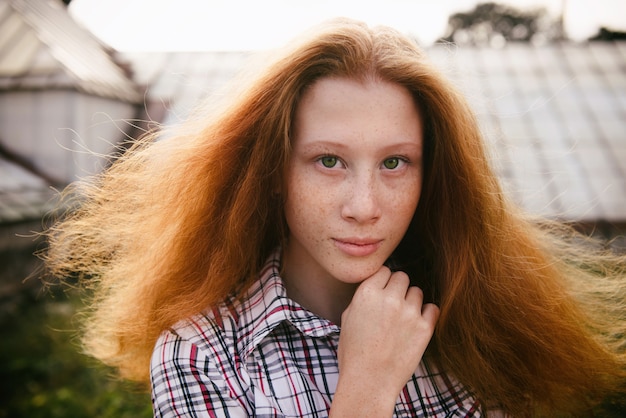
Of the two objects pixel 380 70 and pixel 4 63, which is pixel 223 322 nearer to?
pixel 380 70

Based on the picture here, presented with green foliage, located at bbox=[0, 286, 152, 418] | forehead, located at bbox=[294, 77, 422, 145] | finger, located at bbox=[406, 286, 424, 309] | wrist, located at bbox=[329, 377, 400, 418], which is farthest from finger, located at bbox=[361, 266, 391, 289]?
green foliage, located at bbox=[0, 286, 152, 418]

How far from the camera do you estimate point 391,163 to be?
184 centimetres

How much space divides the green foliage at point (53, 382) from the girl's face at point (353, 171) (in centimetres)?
240

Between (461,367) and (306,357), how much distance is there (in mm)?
589

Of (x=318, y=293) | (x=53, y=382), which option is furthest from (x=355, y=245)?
(x=53, y=382)

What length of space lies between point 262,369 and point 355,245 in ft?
1.66

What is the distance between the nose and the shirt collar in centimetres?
38

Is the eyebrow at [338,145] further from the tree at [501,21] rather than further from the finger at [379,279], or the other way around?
the tree at [501,21]

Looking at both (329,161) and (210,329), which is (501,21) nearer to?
(329,161)

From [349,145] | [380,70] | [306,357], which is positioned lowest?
[306,357]

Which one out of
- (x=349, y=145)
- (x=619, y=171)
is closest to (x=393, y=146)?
(x=349, y=145)

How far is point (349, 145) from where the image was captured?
1.73m

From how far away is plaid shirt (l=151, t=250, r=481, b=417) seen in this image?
169 centimetres

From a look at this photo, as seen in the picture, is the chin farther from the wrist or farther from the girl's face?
the wrist
